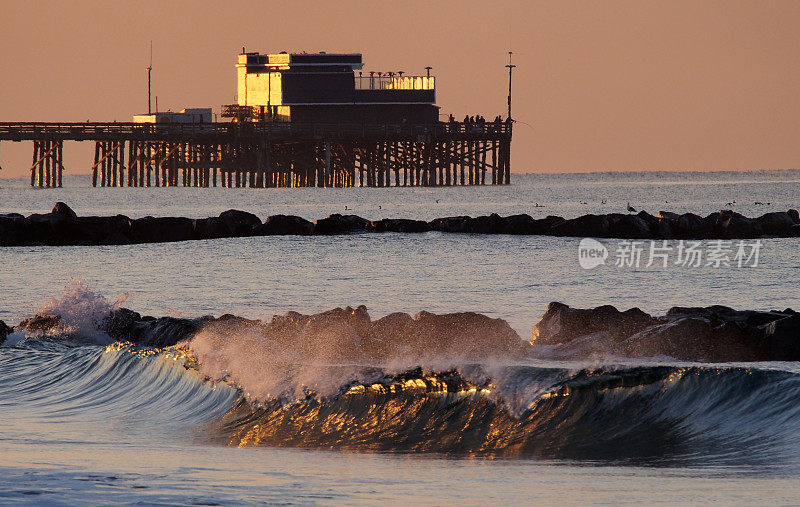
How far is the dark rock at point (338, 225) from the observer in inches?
1784

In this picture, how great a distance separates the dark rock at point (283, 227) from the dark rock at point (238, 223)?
0.28 metres

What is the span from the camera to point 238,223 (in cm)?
4512

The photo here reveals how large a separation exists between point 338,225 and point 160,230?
6313mm

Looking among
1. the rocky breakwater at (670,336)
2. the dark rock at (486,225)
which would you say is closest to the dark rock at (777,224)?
the dark rock at (486,225)

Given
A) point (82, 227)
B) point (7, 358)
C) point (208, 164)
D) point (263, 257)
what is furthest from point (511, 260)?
point (208, 164)

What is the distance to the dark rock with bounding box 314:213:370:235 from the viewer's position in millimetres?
45312

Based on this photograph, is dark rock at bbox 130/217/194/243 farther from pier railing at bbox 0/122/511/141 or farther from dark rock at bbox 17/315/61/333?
pier railing at bbox 0/122/511/141

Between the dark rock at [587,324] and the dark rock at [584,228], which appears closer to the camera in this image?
the dark rock at [587,324]

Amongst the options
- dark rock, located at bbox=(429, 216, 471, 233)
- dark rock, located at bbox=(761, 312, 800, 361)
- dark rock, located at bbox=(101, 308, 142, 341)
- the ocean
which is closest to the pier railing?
dark rock, located at bbox=(429, 216, 471, 233)

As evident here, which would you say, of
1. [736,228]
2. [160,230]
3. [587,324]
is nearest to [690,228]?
[736,228]

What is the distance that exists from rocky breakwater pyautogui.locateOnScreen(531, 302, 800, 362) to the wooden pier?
226 feet

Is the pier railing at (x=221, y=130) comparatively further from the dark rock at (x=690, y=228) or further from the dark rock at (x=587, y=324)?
the dark rock at (x=587, y=324)

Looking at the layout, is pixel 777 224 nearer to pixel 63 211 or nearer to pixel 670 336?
pixel 63 211

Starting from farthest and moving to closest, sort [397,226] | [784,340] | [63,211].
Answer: [397,226] < [63,211] < [784,340]
